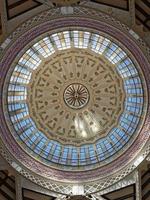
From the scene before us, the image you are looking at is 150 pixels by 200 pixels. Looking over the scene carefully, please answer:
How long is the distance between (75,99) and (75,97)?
0.99 feet

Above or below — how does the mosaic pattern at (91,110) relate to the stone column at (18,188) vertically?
above

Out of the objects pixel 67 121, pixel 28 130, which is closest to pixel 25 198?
pixel 28 130

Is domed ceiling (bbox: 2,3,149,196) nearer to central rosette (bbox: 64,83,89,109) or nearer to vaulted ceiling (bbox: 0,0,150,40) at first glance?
central rosette (bbox: 64,83,89,109)

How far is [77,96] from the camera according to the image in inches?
1655

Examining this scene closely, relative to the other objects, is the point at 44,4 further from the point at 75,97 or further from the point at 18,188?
the point at 75,97

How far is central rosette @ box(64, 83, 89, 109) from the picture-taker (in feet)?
138

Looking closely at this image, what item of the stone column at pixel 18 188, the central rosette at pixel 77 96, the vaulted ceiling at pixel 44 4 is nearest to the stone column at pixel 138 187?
the stone column at pixel 18 188

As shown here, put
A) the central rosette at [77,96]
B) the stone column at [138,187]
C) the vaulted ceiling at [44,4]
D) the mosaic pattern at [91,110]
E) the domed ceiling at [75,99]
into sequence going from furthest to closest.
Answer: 1. the central rosette at [77,96]
2. the mosaic pattern at [91,110]
3. the domed ceiling at [75,99]
4. the stone column at [138,187]
5. the vaulted ceiling at [44,4]

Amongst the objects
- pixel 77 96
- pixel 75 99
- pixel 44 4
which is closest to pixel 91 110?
pixel 75 99

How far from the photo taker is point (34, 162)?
35.0 meters

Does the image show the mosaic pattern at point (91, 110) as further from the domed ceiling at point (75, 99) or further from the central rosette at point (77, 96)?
the central rosette at point (77, 96)

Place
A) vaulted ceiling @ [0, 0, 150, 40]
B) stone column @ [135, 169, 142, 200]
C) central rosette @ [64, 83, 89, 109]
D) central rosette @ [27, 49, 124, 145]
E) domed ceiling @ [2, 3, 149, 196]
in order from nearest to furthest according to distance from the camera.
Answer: vaulted ceiling @ [0, 0, 150, 40] < stone column @ [135, 169, 142, 200] < domed ceiling @ [2, 3, 149, 196] < central rosette @ [27, 49, 124, 145] < central rosette @ [64, 83, 89, 109]

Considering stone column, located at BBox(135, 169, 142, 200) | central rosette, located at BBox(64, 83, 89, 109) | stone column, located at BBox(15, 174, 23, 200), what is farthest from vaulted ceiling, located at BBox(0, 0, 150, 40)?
central rosette, located at BBox(64, 83, 89, 109)

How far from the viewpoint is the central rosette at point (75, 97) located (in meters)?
41.1
